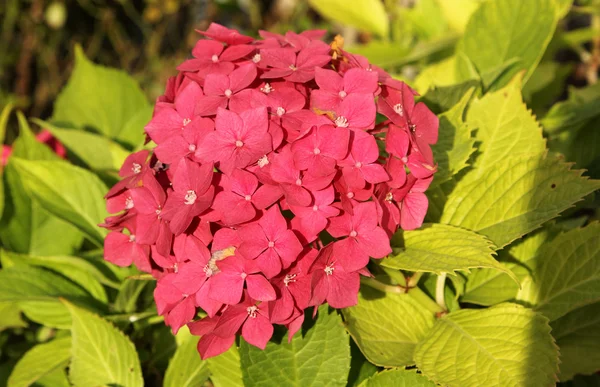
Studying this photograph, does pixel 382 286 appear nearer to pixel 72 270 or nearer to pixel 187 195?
pixel 187 195

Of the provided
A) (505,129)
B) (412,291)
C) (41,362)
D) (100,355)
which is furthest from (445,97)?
(41,362)

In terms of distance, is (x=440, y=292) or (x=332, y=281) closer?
(x=332, y=281)

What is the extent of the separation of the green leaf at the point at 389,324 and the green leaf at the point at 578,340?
0.82ft

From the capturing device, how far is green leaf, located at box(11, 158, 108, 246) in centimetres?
116

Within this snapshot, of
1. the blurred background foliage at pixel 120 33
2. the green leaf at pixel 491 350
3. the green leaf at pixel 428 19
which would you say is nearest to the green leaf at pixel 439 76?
the green leaf at pixel 428 19

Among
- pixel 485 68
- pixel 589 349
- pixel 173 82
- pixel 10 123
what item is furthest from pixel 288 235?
pixel 10 123

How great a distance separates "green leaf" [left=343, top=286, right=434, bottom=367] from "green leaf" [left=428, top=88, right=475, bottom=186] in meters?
0.19

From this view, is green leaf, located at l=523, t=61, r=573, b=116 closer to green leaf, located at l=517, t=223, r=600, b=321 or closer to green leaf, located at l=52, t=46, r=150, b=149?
green leaf, located at l=517, t=223, r=600, b=321

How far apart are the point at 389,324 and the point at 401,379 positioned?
92mm

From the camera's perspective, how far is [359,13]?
1.72 m

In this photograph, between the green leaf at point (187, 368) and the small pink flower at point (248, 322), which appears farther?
the green leaf at point (187, 368)

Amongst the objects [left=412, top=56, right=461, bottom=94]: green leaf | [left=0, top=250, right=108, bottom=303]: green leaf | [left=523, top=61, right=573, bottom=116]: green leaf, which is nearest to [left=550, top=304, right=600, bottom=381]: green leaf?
[left=412, top=56, right=461, bottom=94]: green leaf

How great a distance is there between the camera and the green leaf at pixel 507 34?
118cm

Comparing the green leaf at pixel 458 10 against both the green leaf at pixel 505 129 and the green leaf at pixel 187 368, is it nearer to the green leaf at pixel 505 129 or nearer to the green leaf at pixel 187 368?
the green leaf at pixel 505 129
